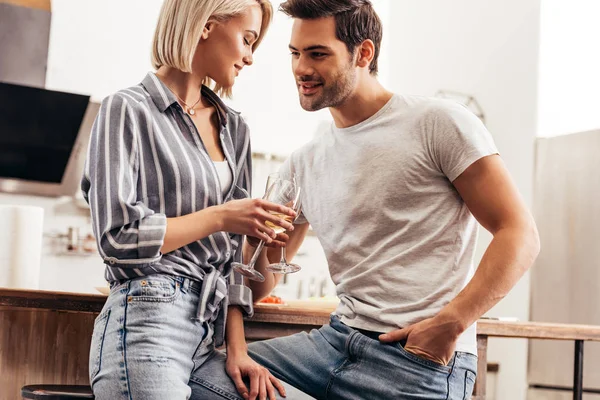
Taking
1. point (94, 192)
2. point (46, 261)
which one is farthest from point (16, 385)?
point (46, 261)

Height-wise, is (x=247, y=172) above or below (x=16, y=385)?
above

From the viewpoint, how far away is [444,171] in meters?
1.84

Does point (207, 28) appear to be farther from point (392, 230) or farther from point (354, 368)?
point (354, 368)

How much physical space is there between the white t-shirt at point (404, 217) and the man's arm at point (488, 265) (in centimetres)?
4

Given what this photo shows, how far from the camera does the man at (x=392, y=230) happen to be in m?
1.74

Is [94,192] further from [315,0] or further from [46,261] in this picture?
[46,261]

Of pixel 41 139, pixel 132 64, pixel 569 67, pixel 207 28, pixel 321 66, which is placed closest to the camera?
pixel 207 28

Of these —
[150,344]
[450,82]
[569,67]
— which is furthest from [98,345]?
[450,82]

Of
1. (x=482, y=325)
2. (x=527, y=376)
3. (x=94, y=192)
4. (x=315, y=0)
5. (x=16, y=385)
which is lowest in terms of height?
(x=527, y=376)

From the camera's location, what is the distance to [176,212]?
1.62m

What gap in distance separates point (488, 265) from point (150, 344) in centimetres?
78

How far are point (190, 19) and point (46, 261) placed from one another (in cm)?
374

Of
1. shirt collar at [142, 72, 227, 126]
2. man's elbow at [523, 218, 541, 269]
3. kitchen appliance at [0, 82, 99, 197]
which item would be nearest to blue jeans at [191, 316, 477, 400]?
man's elbow at [523, 218, 541, 269]

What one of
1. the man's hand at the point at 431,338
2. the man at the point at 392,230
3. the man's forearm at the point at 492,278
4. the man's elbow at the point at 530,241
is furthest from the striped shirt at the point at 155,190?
the man's elbow at the point at 530,241
